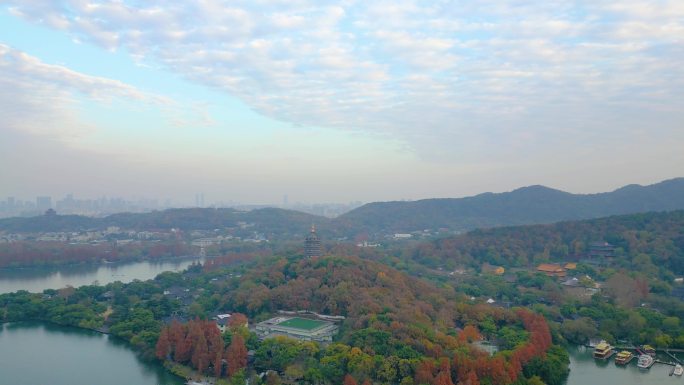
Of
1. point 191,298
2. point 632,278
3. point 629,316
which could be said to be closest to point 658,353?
point 629,316

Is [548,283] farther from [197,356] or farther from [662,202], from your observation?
[662,202]

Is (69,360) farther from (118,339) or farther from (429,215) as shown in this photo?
(429,215)

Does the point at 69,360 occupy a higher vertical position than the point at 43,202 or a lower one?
lower

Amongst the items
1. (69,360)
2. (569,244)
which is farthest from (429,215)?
(69,360)

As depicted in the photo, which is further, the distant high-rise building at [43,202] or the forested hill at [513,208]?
the distant high-rise building at [43,202]

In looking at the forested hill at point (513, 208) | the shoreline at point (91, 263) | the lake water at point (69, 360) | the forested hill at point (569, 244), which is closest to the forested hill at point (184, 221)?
the forested hill at point (513, 208)

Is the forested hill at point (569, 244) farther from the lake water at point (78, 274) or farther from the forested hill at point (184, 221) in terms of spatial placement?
the forested hill at point (184, 221)
